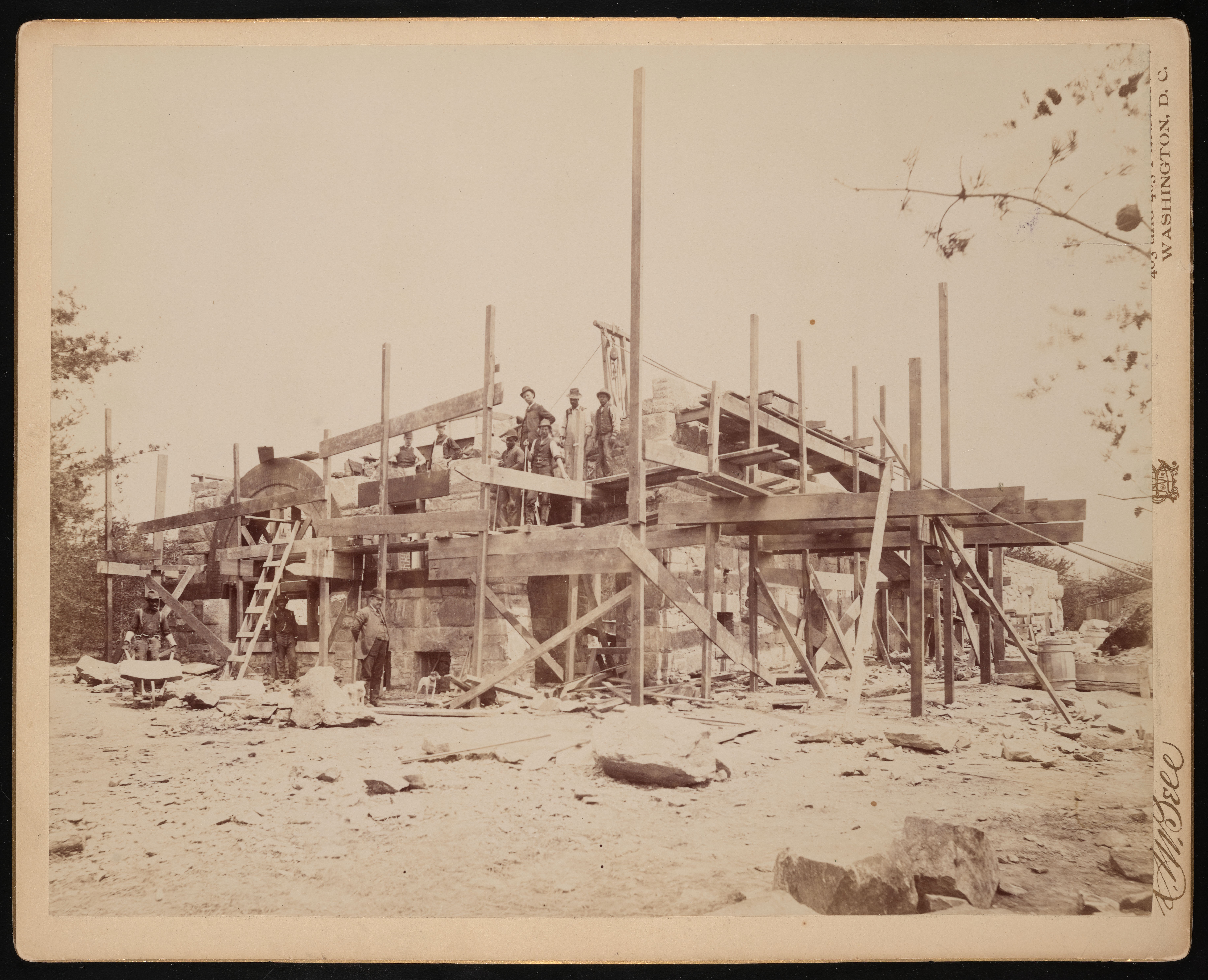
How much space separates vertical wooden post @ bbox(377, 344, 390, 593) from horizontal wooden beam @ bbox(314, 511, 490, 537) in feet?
0.35

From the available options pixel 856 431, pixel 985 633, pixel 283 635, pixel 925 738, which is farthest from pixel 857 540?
pixel 283 635

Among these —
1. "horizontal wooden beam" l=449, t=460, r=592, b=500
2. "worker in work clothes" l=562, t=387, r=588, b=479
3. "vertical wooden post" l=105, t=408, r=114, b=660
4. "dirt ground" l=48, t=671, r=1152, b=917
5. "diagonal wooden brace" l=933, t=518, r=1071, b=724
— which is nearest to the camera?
"dirt ground" l=48, t=671, r=1152, b=917

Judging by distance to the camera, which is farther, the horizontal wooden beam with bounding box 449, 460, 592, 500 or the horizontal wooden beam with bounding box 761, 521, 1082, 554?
the horizontal wooden beam with bounding box 761, 521, 1082, 554

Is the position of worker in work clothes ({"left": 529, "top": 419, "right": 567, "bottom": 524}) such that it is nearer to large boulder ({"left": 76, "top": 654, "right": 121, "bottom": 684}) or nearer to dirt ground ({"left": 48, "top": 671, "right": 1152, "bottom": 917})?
dirt ground ({"left": 48, "top": 671, "right": 1152, "bottom": 917})

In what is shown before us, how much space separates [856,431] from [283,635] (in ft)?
15.4

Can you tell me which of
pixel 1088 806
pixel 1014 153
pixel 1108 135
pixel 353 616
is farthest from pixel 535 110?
pixel 1088 806

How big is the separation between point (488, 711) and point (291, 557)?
7.37ft

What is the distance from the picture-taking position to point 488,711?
516 cm

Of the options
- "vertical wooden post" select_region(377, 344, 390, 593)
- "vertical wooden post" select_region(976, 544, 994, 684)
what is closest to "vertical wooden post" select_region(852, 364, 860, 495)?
"vertical wooden post" select_region(976, 544, 994, 684)

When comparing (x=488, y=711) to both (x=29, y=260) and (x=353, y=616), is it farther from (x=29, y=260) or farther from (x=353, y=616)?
(x=29, y=260)

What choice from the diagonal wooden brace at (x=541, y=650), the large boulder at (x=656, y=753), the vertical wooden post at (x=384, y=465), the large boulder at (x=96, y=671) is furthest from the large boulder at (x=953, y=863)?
the large boulder at (x=96, y=671)

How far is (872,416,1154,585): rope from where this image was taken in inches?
165

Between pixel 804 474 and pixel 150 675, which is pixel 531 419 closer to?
pixel 804 474

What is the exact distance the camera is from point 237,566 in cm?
661
